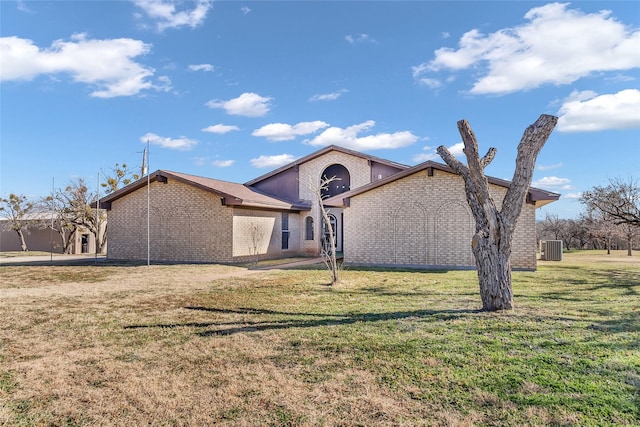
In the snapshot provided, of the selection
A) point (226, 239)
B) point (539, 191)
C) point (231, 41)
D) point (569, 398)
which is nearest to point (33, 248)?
point (226, 239)

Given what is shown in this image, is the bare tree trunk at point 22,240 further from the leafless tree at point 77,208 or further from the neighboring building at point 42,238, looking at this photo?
the leafless tree at point 77,208

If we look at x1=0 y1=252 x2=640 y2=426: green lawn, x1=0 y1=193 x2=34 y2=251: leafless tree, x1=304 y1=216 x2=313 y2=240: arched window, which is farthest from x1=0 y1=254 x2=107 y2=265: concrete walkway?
x1=0 y1=252 x2=640 y2=426: green lawn

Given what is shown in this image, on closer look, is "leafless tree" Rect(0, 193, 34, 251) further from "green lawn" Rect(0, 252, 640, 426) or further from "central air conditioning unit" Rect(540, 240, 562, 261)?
"central air conditioning unit" Rect(540, 240, 562, 261)

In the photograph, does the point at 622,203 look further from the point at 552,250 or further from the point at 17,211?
the point at 17,211

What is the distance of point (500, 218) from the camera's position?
704 centimetres

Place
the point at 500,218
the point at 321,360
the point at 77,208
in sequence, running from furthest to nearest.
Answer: the point at 77,208
the point at 500,218
the point at 321,360

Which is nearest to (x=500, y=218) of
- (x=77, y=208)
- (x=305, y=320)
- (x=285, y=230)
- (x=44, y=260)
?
(x=305, y=320)

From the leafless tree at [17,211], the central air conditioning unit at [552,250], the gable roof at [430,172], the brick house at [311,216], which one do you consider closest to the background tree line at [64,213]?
the leafless tree at [17,211]

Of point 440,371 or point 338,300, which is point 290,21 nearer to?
point 338,300

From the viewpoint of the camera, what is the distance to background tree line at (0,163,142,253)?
27.1 m

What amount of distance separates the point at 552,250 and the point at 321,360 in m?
20.3

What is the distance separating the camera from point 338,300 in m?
8.48

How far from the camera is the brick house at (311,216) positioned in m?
15.5

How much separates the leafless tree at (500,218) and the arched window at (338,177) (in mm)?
15761
